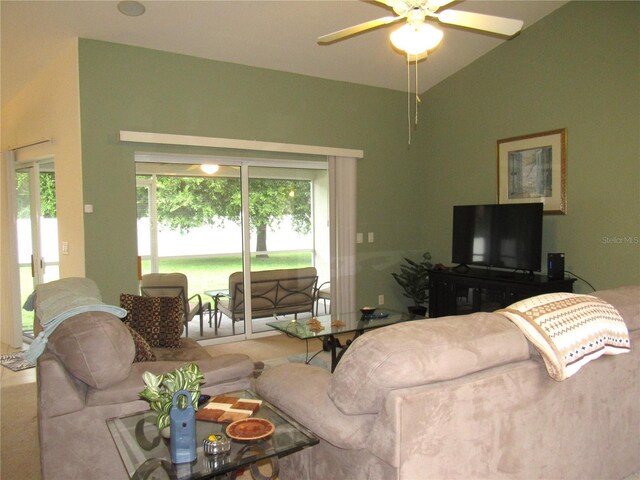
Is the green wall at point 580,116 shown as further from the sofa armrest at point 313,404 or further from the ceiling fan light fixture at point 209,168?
the sofa armrest at point 313,404

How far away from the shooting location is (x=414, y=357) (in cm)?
152

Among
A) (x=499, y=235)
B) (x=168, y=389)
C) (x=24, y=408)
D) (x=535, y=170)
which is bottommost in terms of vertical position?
(x=24, y=408)

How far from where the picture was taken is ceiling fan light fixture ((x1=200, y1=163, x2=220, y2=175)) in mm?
5164

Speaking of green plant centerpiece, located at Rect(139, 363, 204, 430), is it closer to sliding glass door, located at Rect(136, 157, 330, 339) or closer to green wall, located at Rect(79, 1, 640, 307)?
green wall, located at Rect(79, 1, 640, 307)

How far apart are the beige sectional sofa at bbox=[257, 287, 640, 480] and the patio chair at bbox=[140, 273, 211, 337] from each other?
3.23m

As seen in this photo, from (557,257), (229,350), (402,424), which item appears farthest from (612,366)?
(229,350)

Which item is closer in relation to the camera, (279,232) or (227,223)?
(227,223)

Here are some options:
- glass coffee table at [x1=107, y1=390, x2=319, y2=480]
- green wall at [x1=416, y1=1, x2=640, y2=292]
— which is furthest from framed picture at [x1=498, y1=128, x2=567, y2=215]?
glass coffee table at [x1=107, y1=390, x2=319, y2=480]

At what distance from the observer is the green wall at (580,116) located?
171 inches

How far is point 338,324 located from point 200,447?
2294 millimetres

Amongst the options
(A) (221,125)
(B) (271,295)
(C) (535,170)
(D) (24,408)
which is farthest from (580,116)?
(D) (24,408)

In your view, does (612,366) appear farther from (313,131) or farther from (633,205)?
(313,131)

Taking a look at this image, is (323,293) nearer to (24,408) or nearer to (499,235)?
(499,235)

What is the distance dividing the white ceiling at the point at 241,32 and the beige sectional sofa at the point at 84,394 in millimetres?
2890
